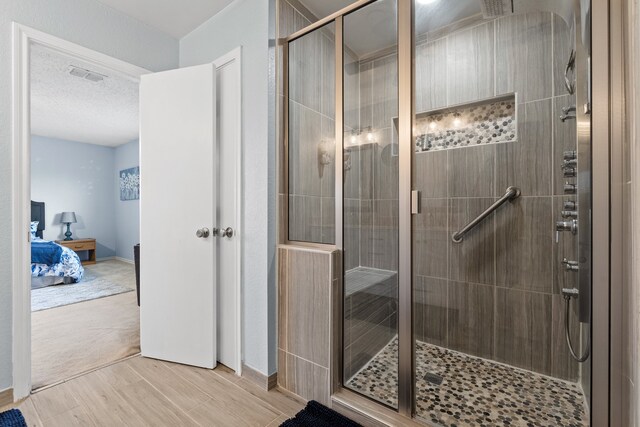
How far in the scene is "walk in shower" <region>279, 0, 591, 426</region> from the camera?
4.81ft

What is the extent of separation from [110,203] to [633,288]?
776 cm

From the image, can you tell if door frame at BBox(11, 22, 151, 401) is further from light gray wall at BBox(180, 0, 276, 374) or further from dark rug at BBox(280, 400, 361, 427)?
dark rug at BBox(280, 400, 361, 427)

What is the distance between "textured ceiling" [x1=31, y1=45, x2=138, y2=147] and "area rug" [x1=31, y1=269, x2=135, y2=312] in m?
2.53

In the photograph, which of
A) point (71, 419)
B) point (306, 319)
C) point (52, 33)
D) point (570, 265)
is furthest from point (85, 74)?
point (570, 265)

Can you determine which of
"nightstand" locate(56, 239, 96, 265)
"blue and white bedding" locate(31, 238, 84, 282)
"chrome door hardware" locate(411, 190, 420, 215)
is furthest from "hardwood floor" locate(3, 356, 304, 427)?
"nightstand" locate(56, 239, 96, 265)

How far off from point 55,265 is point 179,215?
3.78 meters

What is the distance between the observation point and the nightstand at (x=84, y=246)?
5491mm

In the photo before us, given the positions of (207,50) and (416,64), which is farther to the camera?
(207,50)

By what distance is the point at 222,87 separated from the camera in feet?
6.70

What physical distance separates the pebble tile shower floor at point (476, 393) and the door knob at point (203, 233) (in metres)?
1.27

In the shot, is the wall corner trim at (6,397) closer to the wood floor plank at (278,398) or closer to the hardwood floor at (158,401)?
the hardwood floor at (158,401)

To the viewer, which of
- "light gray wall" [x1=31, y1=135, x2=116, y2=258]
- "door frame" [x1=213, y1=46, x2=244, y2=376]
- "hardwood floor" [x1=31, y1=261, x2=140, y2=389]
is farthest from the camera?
"light gray wall" [x1=31, y1=135, x2=116, y2=258]

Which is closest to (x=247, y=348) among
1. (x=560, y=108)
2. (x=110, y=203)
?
(x=560, y=108)

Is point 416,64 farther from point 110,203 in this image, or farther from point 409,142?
point 110,203
